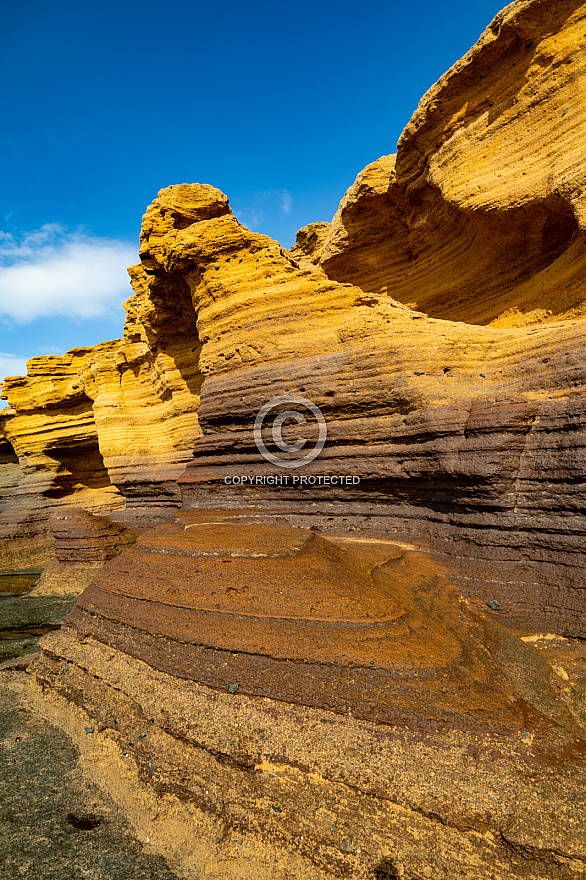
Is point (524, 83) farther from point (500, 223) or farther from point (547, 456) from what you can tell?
point (547, 456)

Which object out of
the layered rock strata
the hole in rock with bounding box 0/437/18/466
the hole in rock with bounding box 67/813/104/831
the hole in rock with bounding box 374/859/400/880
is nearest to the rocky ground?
the hole in rock with bounding box 67/813/104/831

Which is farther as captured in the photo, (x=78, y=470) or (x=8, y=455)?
(x=8, y=455)

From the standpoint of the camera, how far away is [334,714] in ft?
9.53

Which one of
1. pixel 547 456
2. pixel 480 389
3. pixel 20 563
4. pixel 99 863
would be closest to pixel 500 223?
pixel 480 389

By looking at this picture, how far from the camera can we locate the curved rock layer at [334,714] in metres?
2.35

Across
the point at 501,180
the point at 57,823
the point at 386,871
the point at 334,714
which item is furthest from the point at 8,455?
the point at 386,871

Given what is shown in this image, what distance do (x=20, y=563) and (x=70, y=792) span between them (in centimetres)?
1542

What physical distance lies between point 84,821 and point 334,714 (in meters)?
1.87

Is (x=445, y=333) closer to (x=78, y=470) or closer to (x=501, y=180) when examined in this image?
(x=501, y=180)

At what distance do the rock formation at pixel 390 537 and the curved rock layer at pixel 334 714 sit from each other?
0.05 feet

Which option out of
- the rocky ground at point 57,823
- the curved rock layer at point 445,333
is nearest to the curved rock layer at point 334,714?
the rocky ground at point 57,823

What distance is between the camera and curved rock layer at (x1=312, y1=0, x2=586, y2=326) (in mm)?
5992

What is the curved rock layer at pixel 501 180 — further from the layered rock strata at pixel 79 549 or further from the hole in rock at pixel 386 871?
the layered rock strata at pixel 79 549

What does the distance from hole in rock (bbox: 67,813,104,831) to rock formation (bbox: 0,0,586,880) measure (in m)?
0.34
